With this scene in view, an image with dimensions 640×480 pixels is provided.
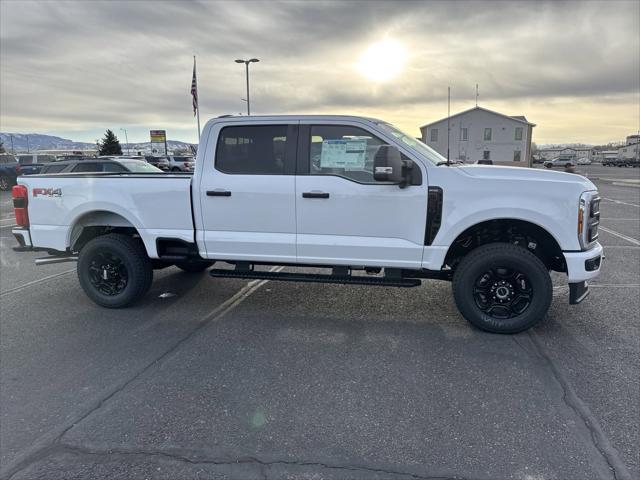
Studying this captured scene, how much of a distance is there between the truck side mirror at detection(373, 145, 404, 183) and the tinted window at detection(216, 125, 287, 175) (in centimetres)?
108

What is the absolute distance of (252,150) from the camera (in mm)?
4793

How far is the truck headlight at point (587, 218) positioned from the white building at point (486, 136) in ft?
188

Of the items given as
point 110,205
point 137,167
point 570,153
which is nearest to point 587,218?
point 110,205

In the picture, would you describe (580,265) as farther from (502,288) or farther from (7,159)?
(7,159)

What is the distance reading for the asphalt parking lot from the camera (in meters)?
2.66

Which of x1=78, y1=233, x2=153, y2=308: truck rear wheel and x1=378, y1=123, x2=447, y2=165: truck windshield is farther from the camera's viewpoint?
x1=78, y1=233, x2=153, y2=308: truck rear wheel

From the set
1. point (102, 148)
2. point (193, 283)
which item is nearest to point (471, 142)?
point (102, 148)

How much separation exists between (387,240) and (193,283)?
10.5ft

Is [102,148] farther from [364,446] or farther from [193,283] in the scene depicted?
[364,446]

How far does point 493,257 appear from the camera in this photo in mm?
4312

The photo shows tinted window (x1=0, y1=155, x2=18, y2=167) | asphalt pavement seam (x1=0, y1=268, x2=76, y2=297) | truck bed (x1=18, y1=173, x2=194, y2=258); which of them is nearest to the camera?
truck bed (x1=18, y1=173, x2=194, y2=258)

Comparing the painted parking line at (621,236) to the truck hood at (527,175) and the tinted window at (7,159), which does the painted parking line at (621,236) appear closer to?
the truck hood at (527,175)

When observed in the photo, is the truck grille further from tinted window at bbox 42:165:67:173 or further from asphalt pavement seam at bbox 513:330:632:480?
tinted window at bbox 42:165:67:173

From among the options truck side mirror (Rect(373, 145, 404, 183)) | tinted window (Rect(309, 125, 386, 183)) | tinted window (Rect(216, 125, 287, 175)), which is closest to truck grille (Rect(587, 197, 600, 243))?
truck side mirror (Rect(373, 145, 404, 183))
